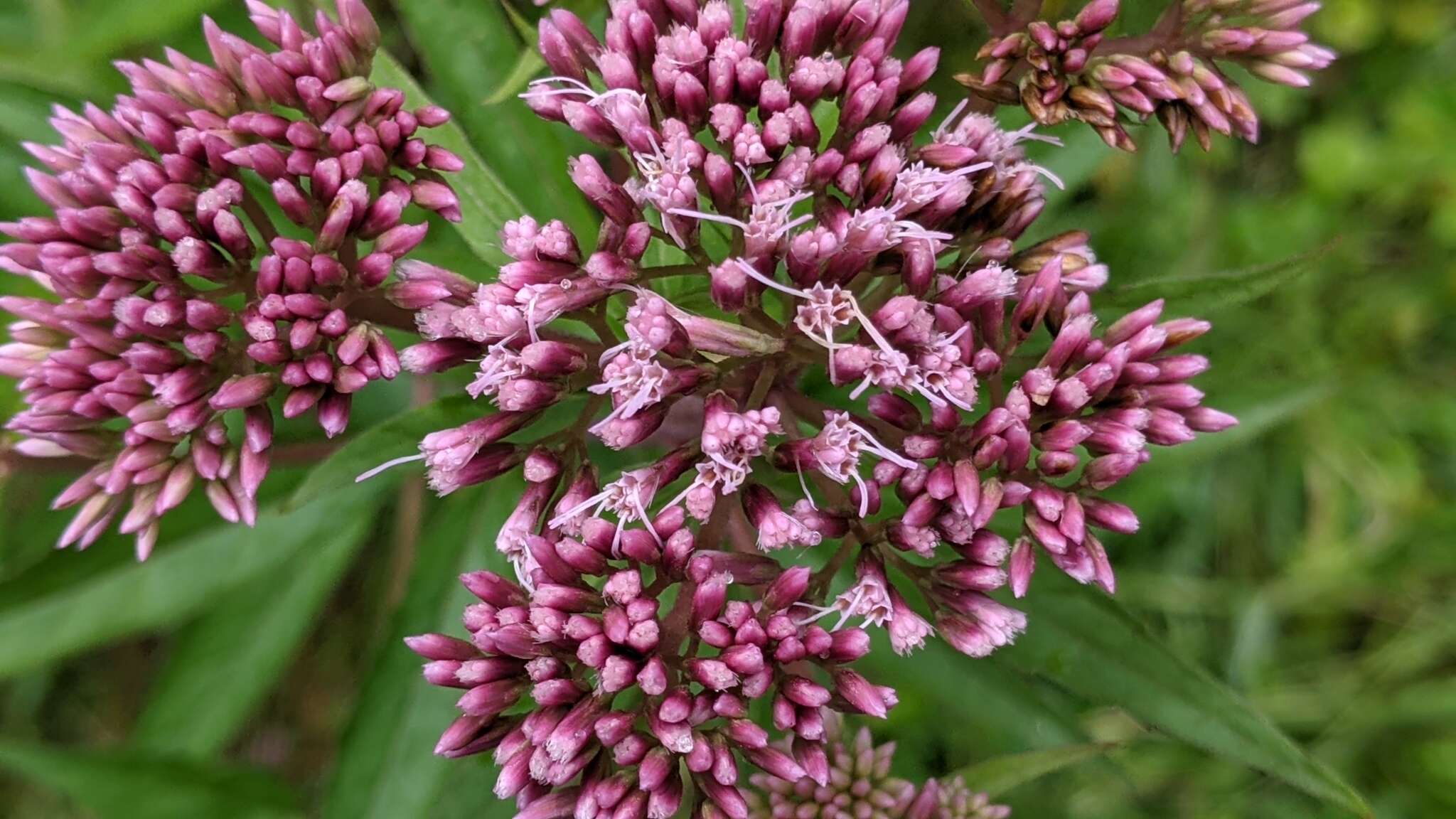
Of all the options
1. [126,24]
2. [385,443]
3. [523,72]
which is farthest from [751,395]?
[126,24]

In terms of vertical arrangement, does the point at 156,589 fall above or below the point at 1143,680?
above

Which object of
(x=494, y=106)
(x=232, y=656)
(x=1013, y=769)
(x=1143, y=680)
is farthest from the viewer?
(x=232, y=656)

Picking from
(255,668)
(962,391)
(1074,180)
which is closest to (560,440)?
(962,391)

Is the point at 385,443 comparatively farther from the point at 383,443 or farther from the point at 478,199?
the point at 478,199

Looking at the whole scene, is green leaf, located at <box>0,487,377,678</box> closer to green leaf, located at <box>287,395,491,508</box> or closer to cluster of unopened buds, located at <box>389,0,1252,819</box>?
green leaf, located at <box>287,395,491,508</box>

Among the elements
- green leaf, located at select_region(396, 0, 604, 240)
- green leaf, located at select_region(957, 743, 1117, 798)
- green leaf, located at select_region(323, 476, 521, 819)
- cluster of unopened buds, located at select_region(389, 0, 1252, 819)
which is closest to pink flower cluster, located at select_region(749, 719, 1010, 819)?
green leaf, located at select_region(957, 743, 1117, 798)

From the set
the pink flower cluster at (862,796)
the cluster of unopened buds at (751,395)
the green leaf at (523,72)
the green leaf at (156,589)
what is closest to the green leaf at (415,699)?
the green leaf at (156,589)

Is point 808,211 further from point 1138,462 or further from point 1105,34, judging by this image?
point 1138,462
